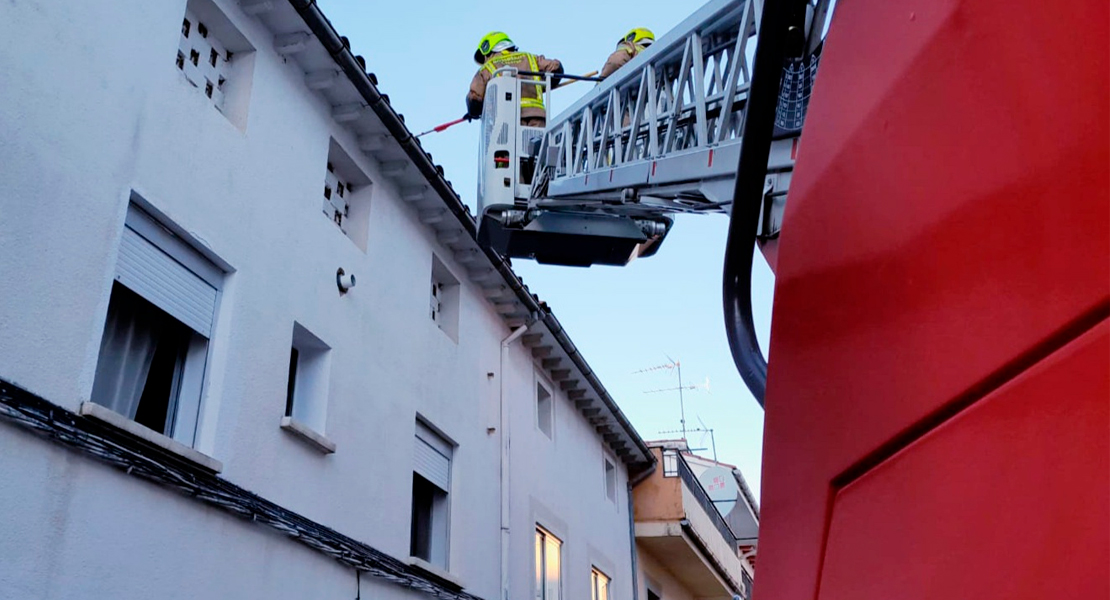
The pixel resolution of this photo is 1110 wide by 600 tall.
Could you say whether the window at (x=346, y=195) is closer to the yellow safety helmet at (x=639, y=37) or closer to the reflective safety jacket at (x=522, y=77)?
the reflective safety jacket at (x=522, y=77)

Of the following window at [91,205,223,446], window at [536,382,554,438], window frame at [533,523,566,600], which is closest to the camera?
window at [91,205,223,446]

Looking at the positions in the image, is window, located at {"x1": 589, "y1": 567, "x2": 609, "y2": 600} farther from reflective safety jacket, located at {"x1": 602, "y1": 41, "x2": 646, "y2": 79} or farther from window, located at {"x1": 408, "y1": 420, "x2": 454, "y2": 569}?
reflective safety jacket, located at {"x1": 602, "y1": 41, "x2": 646, "y2": 79}

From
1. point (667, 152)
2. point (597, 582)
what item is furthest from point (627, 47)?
point (597, 582)

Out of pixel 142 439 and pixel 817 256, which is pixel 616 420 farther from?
pixel 817 256

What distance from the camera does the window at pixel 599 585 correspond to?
16297 mm

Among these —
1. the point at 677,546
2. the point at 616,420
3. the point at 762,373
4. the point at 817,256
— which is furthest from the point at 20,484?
the point at 677,546

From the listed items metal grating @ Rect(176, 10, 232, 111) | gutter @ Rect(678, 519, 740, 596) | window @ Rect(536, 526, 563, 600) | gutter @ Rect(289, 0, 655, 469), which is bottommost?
window @ Rect(536, 526, 563, 600)

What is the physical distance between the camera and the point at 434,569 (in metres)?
10.4

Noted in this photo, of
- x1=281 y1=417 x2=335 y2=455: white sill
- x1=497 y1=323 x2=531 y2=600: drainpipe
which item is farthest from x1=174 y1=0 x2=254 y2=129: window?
x1=497 y1=323 x2=531 y2=600: drainpipe

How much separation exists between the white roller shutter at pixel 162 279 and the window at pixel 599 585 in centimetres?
995

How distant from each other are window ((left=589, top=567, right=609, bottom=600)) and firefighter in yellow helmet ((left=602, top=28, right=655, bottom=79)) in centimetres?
1022

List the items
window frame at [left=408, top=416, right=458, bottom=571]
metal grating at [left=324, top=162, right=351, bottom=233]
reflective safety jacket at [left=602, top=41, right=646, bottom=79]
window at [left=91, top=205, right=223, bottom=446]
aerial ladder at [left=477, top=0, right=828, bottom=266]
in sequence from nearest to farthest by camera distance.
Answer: aerial ladder at [left=477, top=0, right=828, bottom=266] < window at [left=91, top=205, right=223, bottom=446] < reflective safety jacket at [left=602, top=41, right=646, bottom=79] < metal grating at [left=324, top=162, right=351, bottom=233] < window frame at [left=408, top=416, right=458, bottom=571]

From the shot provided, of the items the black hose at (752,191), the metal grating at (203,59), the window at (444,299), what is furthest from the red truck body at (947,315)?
the window at (444,299)

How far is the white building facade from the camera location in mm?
5969
